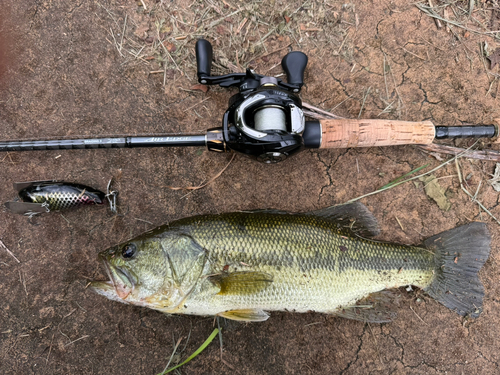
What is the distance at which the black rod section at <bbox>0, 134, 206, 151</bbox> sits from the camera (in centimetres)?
278

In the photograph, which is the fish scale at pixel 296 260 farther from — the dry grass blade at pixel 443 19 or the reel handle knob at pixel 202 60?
the dry grass blade at pixel 443 19

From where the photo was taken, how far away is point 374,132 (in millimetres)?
2963

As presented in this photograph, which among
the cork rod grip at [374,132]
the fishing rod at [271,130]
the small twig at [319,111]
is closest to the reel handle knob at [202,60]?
the fishing rod at [271,130]

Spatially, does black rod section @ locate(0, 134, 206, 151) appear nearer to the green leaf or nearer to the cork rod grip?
the cork rod grip

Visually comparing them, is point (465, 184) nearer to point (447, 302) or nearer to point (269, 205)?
point (447, 302)

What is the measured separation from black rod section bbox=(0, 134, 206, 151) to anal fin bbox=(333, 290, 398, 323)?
216 cm

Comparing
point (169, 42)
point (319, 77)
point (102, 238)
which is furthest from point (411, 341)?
point (169, 42)

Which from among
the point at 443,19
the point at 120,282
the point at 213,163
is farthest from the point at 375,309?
the point at 443,19

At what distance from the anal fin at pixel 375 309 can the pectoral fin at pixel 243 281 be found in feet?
2.95

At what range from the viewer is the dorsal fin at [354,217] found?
3.04 m

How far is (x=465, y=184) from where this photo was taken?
3.32 m

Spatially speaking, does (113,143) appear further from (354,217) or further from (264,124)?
(354,217)

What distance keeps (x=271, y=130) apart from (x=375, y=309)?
2.07m

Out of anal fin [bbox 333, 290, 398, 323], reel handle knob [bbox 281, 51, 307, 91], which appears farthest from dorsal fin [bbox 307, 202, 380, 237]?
reel handle knob [bbox 281, 51, 307, 91]
